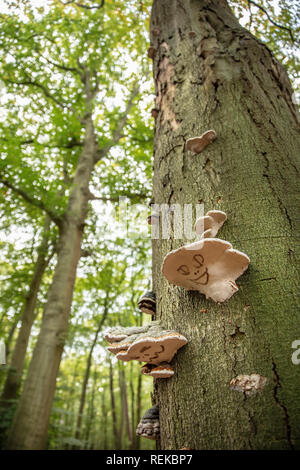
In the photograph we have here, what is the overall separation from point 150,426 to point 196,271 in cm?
92

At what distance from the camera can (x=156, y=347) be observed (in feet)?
5.00

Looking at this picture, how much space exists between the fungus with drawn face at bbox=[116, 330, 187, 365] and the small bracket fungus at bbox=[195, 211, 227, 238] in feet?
1.98

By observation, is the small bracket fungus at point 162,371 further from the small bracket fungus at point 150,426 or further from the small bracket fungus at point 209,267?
the small bracket fungus at point 209,267

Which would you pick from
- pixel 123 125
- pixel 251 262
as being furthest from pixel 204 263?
pixel 123 125

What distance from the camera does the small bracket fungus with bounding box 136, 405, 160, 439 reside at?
5.31 feet

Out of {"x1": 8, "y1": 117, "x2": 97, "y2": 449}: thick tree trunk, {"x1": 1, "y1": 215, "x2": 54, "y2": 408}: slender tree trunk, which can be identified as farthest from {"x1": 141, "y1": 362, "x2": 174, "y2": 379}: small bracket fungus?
{"x1": 1, "y1": 215, "x2": 54, "y2": 408}: slender tree trunk

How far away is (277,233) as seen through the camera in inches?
66.9

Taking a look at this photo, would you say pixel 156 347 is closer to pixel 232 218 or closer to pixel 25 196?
pixel 232 218

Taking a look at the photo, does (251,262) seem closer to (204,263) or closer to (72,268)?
(204,263)

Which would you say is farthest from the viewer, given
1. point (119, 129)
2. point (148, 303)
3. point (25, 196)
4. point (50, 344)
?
point (119, 129)

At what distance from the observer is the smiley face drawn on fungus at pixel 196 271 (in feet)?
5.00

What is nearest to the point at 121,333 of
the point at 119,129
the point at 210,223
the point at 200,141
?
the point at 210,223

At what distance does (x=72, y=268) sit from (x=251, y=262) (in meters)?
6.21

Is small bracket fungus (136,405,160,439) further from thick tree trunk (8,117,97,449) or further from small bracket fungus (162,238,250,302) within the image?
thick tree trunk (8,117,97,449)
